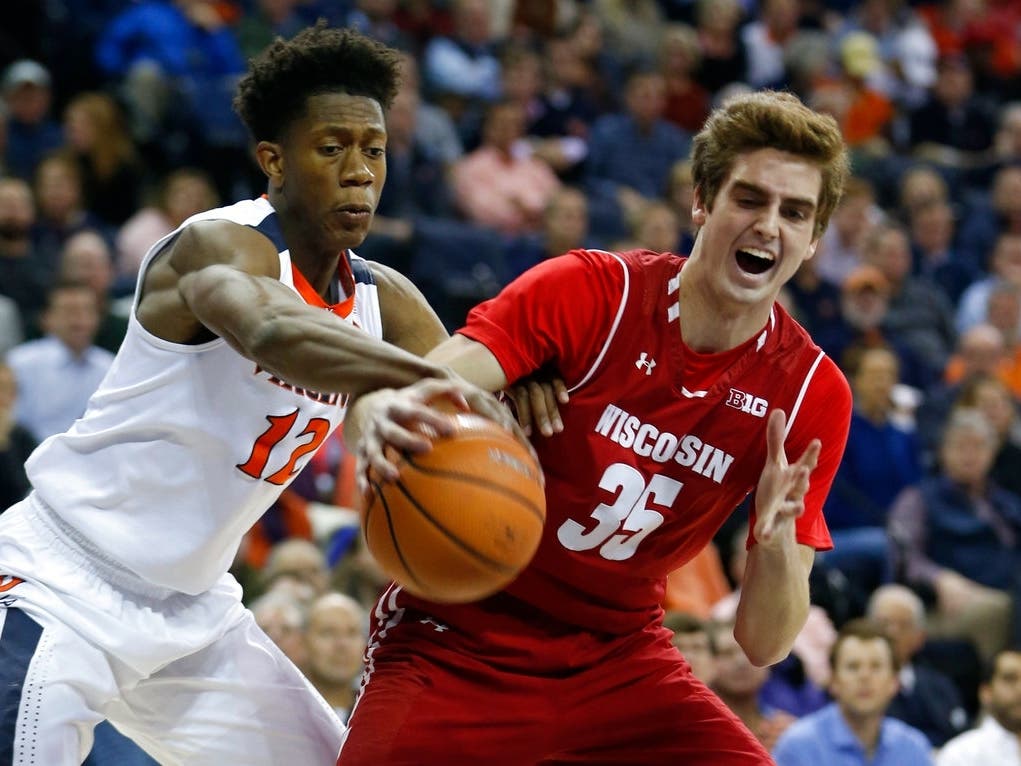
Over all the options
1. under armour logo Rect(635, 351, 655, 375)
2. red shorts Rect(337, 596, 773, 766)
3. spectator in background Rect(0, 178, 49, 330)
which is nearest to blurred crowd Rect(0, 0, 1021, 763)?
spectator in background Rect(0, 178, 49, 330)

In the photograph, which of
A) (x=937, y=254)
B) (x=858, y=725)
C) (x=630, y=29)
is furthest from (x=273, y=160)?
(x=630, y=29)

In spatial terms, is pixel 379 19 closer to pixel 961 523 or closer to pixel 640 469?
pixel 961 523

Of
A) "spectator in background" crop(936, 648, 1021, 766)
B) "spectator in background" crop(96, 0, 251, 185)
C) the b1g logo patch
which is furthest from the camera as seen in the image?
"spectator in background" crop(96, 0, 251, 185)

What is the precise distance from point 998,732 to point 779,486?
3.87 m

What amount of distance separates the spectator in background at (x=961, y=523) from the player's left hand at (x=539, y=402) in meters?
5.58

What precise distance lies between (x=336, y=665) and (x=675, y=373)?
3.09 m

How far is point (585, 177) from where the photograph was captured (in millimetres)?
12766

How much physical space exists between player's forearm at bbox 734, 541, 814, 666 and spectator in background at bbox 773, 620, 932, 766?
287 centimetres

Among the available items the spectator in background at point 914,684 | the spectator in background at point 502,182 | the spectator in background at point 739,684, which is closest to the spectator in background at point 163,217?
the spectator in background at point 502,182

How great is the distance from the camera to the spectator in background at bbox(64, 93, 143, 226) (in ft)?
33.8

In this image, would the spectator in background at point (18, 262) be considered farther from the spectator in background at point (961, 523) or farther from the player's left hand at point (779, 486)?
the player's left hand at point (779, 486)

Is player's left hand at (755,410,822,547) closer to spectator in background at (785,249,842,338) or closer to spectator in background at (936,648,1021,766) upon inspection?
spectator in background at (936,648,1021,766)

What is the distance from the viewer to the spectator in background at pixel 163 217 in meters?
9.78

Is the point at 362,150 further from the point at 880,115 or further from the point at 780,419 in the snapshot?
the point at 880,115
